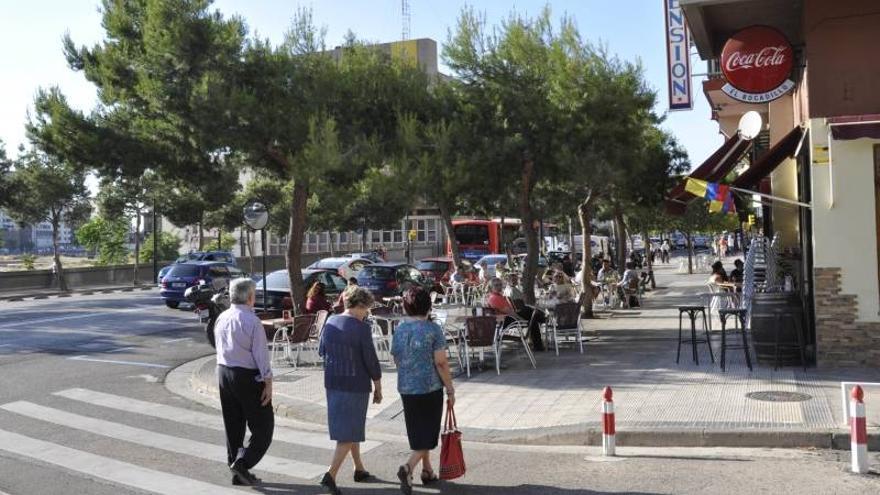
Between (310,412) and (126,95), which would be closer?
(310,412)

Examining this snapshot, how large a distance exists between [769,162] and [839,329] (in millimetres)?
2553

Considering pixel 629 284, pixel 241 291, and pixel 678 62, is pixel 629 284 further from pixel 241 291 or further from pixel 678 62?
pixel 241 291

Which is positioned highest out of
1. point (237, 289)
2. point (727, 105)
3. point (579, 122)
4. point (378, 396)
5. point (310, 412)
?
point (727, 105)

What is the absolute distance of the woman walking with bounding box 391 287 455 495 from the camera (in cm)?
609

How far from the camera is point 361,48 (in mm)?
16703

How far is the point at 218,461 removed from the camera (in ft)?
24.5

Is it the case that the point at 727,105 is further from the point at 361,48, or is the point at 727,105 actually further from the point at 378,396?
the point at 378,396

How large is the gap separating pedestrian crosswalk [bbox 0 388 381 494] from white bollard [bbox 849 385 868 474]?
166 inches

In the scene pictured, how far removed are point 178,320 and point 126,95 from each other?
7239 mm

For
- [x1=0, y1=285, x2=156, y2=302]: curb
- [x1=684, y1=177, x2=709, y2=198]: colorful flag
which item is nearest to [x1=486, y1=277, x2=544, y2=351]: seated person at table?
[x1=684, y1=177, x2=709, y2=198]: colorful flag

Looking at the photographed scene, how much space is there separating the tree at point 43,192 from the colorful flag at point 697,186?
29.2 meters

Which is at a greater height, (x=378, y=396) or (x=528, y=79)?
(x=528, y=79)

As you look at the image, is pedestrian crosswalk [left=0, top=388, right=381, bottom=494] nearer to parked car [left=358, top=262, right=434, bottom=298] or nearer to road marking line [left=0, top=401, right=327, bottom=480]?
road marking line [left=0, top=401, right=327, bottom=480]

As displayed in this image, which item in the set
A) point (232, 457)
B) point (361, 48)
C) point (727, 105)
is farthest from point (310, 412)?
point (727, 105)
